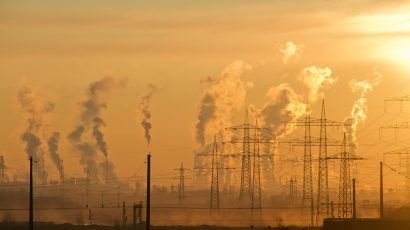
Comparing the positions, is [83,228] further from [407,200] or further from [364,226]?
[407,200]

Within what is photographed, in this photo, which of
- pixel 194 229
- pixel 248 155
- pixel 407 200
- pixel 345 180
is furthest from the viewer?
pixel 407 200

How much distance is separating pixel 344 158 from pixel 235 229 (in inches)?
974

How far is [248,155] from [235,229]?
134 feet

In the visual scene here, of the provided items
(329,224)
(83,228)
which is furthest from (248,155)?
(329,224)

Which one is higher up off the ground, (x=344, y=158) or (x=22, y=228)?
(x=344, y=158)

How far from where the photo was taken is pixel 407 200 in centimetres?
19338

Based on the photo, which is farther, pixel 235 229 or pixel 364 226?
Result: pixel 235 229

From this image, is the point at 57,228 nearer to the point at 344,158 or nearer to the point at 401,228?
the point at 344,158

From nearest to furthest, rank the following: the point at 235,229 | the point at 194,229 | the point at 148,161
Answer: the point at 148,161 < the point at 194,229 < the point at 235,229

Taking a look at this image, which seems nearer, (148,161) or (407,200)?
(148,161)

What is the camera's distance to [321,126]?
5428 inches

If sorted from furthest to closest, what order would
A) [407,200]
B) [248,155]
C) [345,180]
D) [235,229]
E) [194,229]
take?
[407,200] → [248,155] → [235,229] → [194,229] → [345,180]

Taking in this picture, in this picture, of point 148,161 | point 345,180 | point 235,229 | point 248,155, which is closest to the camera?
point 148,161

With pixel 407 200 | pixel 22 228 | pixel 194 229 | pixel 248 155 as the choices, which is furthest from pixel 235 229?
pixel 407 200
